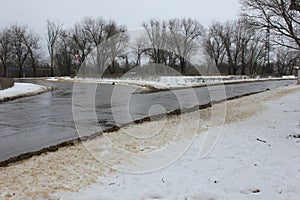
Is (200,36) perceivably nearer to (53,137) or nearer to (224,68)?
(224,68)

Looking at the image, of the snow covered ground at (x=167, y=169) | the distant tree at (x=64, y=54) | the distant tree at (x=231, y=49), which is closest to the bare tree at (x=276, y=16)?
the snow covered ground at (x=167, y=169)

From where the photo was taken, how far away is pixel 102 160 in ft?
18.3

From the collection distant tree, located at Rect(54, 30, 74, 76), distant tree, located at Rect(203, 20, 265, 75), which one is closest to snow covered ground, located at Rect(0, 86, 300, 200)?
distant tree, located at Rect(203, 20, 265, 75)

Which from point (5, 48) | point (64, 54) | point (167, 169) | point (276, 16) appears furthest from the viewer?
point (64, 54)

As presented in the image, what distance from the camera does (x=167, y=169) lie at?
200 inches

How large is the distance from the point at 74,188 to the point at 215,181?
227cm

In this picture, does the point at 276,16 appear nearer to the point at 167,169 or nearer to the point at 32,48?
the point at 167,169

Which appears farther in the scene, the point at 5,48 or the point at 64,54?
the point at 64,54

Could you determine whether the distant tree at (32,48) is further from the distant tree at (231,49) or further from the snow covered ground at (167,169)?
the snow covered ground at (167,169)

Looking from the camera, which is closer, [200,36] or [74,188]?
[74,188]

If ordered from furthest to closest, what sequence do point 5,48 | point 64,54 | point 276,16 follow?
1. point 64,54
2. point 5,48
3. point 276,16

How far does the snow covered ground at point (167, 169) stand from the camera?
411cm

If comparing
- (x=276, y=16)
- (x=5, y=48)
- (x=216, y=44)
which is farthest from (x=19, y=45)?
(x=276, y=16)

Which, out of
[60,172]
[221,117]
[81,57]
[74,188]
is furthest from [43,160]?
[81,57]
